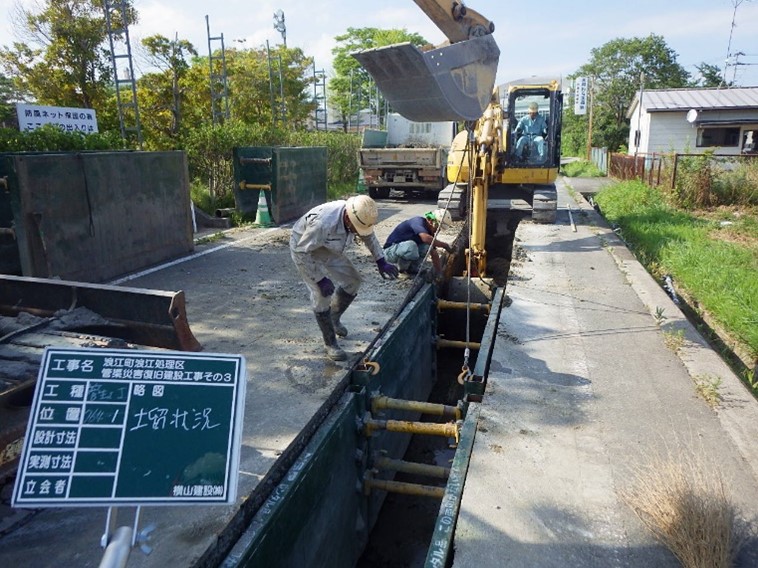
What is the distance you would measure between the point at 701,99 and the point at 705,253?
2141 cm

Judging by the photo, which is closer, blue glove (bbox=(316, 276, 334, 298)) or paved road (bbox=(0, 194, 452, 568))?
paved road (bbox=(0, 194, 452, 568))

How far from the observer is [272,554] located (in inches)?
118

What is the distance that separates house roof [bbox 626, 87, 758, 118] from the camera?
24828 millimetres

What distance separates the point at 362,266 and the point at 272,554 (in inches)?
205

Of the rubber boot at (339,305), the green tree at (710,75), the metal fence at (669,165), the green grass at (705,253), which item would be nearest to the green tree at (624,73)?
the green tree at (710,75)

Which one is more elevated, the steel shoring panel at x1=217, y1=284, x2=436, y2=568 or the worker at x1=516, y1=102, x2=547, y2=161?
Answer: the worker at x1=516, y1=102, x2=547, y2=161

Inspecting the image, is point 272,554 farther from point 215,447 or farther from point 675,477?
point 675,477

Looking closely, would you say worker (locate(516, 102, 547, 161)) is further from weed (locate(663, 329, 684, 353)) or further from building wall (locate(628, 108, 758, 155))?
building wall (locate(628, 108, 758, 155))

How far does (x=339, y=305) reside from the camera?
504 cm

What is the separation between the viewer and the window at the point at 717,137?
84.4ft

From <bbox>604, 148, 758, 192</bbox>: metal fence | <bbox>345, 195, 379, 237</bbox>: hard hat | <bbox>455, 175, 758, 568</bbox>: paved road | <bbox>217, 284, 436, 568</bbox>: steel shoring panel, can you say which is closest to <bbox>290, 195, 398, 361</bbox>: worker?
<bbox>345, 195, 379, 237</bbox>: hard hat

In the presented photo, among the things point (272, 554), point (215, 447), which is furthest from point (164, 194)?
point (215, 447)

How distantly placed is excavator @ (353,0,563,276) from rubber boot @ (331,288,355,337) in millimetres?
1642

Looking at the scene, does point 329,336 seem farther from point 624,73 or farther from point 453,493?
point 624,73
